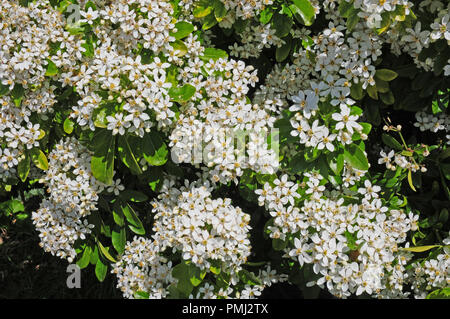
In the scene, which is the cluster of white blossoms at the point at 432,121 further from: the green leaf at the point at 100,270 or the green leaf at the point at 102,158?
the green leaf at the point at 100,270

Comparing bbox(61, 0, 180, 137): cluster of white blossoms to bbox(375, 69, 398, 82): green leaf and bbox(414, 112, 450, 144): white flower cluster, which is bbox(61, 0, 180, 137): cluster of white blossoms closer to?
bbox(375, 69, 398, 82): green leaf

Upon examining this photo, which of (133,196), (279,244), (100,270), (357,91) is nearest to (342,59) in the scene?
(357,91)

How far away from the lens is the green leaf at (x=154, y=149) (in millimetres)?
2584

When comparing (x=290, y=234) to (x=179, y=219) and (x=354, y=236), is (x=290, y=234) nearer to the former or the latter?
(x=354, y=236)

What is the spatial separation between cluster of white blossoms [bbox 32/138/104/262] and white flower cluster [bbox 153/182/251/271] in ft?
1.71

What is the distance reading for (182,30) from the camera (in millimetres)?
2621

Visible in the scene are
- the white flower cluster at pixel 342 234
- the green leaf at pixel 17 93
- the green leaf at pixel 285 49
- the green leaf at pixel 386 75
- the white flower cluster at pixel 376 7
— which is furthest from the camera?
the green leaf at pixel 285 49

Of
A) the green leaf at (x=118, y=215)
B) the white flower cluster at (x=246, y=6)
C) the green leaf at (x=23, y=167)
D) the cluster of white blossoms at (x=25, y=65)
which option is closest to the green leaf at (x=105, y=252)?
the green leaf at (x=118, y=215)

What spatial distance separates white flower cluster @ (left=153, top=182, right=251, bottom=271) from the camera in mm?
2412

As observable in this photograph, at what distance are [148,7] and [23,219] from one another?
289 cm

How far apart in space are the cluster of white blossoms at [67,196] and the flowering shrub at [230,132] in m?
0.01

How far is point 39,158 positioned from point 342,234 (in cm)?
182

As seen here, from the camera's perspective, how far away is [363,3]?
2.33 meters

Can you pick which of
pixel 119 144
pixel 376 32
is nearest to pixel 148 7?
pixel 119 144
